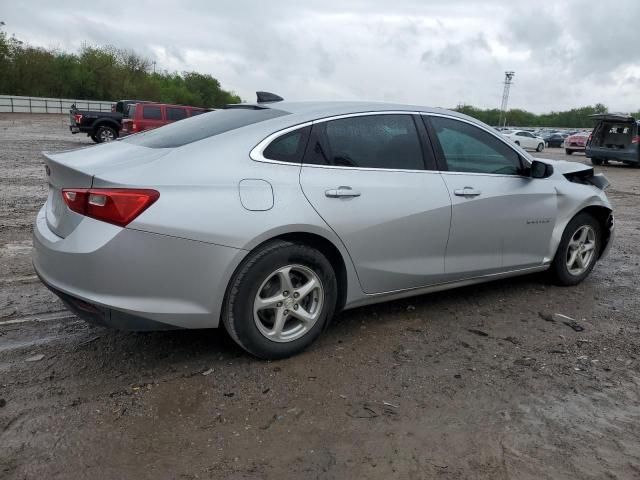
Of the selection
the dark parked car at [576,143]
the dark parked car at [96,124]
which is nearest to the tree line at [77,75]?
the dark parked car at [96,124]

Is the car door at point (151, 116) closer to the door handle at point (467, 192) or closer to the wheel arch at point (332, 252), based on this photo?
the door handle at point (467, 192)

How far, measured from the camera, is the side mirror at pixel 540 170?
4.57 metres

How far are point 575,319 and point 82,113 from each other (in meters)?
21.5

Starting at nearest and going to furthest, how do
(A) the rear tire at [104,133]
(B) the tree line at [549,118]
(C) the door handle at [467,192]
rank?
(C) the door handle at [467,192] → (A) the rear tire at [104,133] → (B) the tree line at [549,118]

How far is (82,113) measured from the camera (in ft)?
72.0

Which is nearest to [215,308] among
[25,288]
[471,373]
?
[471,373]

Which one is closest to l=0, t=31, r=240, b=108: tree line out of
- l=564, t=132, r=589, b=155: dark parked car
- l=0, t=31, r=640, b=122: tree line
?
l=0, t=31, r=640, b=122: tree line

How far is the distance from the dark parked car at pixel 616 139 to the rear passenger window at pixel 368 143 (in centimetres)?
1909

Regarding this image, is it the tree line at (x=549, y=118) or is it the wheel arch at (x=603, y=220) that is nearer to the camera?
the wheel arch at (x=603, y=220)

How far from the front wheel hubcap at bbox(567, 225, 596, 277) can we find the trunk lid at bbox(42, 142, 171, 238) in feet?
12.0

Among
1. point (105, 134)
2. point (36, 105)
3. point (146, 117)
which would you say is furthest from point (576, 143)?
point (36, 105)

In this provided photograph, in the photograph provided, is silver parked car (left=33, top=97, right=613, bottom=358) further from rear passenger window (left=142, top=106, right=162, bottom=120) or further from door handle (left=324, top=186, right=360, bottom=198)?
rear passenger window (left=142, top=106, right=162, bottom=120)

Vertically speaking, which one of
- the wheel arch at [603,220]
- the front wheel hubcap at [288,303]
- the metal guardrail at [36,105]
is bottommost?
the front wheel hubcap at [288,303]

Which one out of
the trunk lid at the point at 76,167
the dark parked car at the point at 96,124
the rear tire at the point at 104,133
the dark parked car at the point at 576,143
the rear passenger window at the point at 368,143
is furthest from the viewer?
the dark parked car at the point at 576,143
